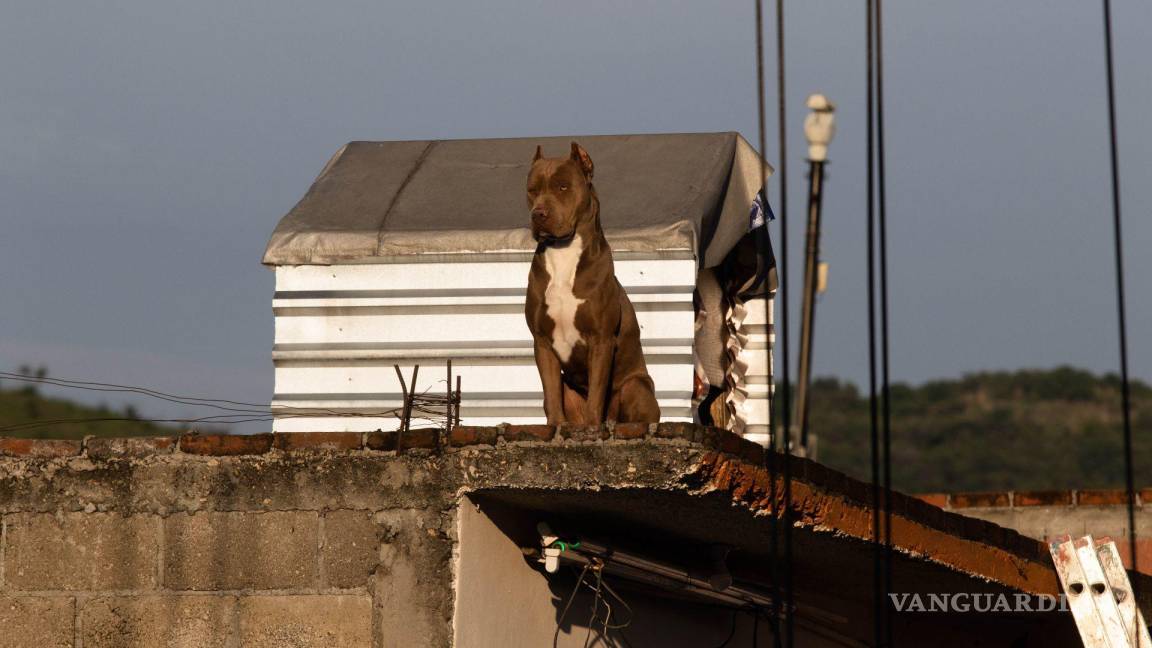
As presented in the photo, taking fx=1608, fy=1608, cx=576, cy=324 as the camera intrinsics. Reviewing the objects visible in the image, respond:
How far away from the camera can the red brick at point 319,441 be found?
5.67m

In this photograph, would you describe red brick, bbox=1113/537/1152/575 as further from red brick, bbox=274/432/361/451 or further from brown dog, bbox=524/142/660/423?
red brick, bbox=274/432/361/451

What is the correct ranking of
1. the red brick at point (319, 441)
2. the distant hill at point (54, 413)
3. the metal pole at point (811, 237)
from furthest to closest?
1. the distant hill at point (54, 413)
2. the metal pole at point (811, 237)
3. the red brick at point (319, 441)

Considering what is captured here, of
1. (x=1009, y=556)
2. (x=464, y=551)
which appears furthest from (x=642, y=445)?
(x=1009, y=556)

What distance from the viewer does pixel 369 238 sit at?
9602mm

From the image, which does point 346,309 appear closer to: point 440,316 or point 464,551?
point 440,316

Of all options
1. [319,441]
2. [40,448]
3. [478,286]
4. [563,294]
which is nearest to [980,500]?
[478,286]

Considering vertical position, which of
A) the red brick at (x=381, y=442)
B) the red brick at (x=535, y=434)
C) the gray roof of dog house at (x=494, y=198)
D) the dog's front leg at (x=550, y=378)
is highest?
the gray roof of dog house at (x=494, y=198)

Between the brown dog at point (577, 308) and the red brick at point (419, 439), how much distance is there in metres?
0.70

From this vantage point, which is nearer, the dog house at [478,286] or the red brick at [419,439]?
the red brick at [419,439]

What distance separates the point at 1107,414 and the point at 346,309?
182 feet

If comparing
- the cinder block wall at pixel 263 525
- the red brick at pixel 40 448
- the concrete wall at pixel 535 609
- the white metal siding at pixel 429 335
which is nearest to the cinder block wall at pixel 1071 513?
the white metal siding at pixel 429 335

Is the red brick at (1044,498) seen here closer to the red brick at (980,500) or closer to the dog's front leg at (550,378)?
the red brick at (980,500)

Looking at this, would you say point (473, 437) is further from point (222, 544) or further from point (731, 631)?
point (731, 631)

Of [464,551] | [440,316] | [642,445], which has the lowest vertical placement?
[464,551]
